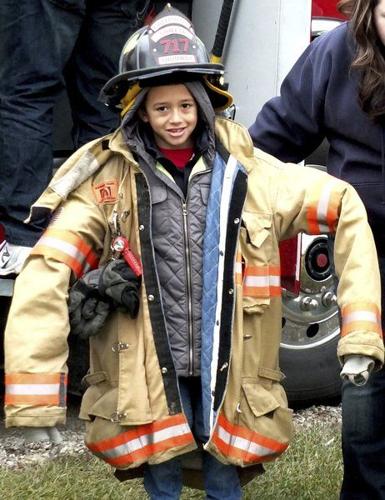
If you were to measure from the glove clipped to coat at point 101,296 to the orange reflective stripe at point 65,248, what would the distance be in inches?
1.7

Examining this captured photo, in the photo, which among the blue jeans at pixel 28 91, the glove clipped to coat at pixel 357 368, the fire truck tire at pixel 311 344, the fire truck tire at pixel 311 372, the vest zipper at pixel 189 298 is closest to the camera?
the glove clipped to coat at pixel 357 368

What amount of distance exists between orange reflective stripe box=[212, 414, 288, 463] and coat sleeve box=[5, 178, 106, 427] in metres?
0.44

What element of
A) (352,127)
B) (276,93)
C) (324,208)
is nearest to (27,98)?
(276,93)

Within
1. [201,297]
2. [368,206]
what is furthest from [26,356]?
[368,206]

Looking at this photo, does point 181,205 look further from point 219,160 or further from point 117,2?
point 117,2

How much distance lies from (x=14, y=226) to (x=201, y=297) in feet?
3.45

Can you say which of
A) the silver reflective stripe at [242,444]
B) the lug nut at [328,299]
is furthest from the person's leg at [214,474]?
the lug nut at [328,299]

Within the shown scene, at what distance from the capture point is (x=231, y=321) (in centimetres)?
382

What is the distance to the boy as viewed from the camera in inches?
149

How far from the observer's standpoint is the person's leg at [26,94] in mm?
4695

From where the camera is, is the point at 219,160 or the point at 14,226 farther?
the point at 14,226

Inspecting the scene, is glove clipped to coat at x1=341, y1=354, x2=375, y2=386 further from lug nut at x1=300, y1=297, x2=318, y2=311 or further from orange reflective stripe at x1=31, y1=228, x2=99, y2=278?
lug nut at x1=300, y1=297, x2=318, y2=311

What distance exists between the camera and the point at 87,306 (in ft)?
12.4

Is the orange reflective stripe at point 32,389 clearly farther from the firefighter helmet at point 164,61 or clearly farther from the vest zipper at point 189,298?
the firefighter helmet at point 164,61
